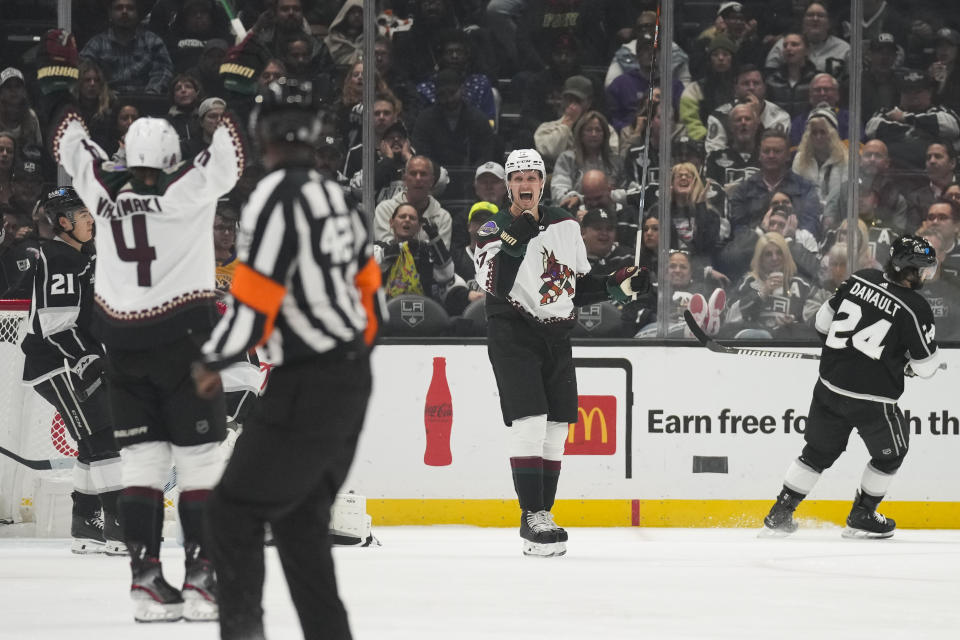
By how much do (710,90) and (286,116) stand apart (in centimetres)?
509

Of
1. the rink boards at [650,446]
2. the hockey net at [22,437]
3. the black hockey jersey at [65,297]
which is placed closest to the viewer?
the black hockey jersey at [65,297]

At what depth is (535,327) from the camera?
544cm

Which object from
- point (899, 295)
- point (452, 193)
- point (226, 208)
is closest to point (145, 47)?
point (226, 208)

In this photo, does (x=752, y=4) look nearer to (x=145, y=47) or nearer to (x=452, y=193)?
(x=452, y=193)

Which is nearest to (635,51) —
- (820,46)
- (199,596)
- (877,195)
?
(820,46)

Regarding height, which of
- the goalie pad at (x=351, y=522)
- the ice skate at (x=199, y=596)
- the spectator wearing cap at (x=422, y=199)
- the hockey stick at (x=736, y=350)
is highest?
the spectator wearing cap at (x=422, y=199)

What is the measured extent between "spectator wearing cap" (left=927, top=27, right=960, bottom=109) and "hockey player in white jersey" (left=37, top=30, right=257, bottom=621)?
199 inches

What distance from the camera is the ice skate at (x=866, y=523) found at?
640cm

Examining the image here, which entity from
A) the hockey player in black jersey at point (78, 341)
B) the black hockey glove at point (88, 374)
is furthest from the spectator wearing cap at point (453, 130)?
the black hockey glove at point (88, 374)

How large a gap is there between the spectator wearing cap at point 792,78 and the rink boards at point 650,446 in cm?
152

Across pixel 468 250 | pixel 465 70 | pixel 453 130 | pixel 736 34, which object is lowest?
pixel 468 250

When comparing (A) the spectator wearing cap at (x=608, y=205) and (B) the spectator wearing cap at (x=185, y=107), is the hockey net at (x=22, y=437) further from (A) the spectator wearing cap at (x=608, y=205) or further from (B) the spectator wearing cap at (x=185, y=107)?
(A) the spectator wearing cap at (x=608, y=205)

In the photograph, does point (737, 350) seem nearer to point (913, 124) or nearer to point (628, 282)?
point (913, 124)

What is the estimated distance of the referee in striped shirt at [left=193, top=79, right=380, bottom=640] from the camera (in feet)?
8.59
